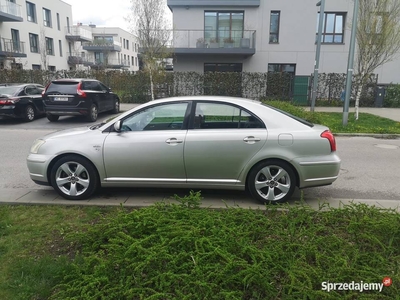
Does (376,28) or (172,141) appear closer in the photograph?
(172,141)

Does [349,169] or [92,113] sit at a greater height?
[92,113]

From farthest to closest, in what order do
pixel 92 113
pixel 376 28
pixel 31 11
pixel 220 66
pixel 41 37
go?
pixel 41 37
pixel 31 11
pixel 220 66
pixel 92 113
pixel 376 28

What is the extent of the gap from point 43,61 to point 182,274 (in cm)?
3990

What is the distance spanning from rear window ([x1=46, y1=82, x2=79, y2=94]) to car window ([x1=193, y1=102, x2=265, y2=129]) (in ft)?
31.2

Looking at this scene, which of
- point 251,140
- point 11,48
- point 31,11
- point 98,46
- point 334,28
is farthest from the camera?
point 98,46

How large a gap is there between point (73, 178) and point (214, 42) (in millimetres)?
19342

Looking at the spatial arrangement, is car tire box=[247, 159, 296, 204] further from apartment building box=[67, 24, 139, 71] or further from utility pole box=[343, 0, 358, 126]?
apartment building box=[67, 24, 139, 71]

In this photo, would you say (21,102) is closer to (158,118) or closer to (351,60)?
(158,118)

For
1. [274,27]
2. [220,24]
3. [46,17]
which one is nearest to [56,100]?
[220,24]

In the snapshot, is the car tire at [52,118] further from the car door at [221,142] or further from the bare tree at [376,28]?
the bare tree at [376,28]

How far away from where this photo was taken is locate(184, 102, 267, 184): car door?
448 centimetres

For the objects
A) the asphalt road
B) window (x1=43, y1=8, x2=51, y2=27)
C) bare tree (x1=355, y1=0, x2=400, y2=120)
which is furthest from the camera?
window (x1=43, y1=8, x2=51, y2=27)

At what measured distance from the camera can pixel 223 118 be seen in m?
4.68

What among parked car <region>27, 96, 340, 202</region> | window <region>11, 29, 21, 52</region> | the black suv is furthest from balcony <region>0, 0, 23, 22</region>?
parked car <region>27, 96, 340, 202</region>
